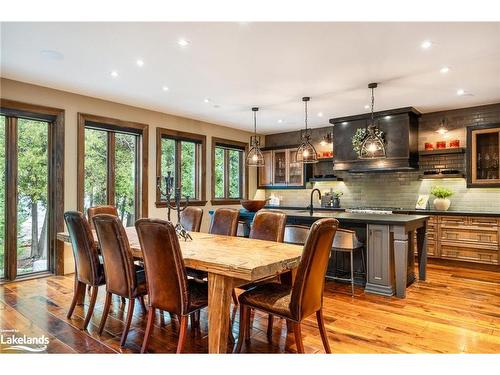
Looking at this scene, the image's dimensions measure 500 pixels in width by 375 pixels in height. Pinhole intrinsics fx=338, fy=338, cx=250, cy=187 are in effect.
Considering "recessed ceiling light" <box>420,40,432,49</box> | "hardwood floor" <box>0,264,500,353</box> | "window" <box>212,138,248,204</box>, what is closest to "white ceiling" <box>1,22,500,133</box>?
"recessed ceiling light" <box>420,40,432,49</box>

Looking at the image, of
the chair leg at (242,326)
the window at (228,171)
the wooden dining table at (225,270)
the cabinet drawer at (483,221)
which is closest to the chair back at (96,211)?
the wooden dining table at (225,270)

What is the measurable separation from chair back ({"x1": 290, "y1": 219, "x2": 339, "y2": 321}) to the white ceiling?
1760mm

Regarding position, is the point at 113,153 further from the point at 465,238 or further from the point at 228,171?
the point at 465,238

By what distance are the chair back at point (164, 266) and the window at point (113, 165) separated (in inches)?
118

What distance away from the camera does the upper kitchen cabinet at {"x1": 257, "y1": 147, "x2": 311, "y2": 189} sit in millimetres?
7637

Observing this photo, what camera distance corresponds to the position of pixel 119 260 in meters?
2.69

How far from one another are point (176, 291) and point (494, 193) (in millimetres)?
5499

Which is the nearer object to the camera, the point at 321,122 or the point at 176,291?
the point at 176,291

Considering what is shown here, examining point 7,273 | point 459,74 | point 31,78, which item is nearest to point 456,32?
point 459,74

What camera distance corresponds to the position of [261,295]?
8.11ft

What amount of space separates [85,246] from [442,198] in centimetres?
548

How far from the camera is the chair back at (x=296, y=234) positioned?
4.21 metres

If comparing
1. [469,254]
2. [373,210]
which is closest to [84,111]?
[373,210]
